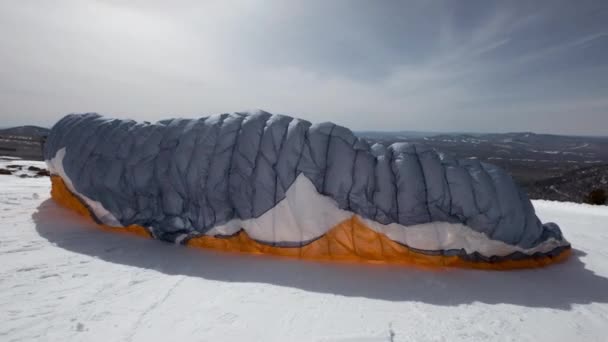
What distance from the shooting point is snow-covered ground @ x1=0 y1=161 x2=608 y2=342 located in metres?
2.13

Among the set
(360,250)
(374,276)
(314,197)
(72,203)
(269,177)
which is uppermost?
(269,177)

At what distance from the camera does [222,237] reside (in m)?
3.60

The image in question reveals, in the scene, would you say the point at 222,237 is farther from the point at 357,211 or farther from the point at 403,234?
the point at 403,234

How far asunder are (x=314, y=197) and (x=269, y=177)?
22.6 inches

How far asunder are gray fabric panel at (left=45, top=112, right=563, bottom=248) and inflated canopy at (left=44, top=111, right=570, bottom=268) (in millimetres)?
13

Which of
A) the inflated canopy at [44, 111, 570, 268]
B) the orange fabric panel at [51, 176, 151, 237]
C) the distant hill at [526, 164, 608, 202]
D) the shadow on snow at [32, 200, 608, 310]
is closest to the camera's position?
the shadow on snow at [32, 200, 608, 310]

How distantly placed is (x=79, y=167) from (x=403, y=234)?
453cm

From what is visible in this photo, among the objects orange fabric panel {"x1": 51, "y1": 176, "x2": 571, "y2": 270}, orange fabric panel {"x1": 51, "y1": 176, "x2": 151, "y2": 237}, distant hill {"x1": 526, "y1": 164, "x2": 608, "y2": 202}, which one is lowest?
distant hill {"x1": 526, "y1": 164, "x2": 608, "y2": 202}

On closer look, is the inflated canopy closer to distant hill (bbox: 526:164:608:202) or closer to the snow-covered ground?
the snow-covered ground

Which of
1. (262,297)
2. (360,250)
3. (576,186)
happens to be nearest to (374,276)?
(360,250)

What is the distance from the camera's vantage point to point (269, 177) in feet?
11.4

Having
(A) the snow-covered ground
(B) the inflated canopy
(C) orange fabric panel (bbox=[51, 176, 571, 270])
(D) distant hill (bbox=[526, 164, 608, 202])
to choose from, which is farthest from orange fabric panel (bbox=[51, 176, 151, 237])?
(D) distant hill (bbox=[526, 164, 608, 202])

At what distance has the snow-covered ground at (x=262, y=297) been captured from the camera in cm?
213

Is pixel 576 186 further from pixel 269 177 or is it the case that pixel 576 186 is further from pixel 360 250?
pixel 269 177
